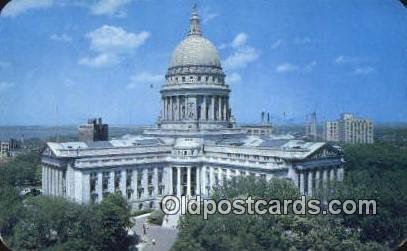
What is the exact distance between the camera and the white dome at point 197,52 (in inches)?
2378

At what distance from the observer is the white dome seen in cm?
6041

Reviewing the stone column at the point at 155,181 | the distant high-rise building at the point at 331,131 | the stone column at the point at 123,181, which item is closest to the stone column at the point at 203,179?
the stone column at the point at 155,181

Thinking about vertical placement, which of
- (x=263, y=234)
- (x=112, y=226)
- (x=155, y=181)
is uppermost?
(x=263, y=234)

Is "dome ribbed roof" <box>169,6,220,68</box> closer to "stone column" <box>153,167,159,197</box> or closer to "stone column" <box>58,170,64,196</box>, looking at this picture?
"stone column" <box>153,167,159,197</box>

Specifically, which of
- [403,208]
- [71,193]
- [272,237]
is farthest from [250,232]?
[71,193]

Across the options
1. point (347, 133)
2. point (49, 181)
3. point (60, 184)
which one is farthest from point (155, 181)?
point (347, 133)

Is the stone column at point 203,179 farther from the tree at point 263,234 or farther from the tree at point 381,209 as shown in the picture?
the tree at point 263,234

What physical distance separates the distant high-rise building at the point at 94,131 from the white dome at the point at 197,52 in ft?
44.5

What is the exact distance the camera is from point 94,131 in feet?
174

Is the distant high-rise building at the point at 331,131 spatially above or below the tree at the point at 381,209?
above

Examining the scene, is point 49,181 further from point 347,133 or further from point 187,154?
point 347,133

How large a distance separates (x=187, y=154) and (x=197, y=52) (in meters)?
14.6

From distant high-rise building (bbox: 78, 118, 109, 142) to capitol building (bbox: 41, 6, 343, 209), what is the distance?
204 cm

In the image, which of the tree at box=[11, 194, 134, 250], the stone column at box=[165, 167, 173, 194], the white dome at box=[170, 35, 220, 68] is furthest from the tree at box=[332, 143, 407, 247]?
the white dome at box=[170, 35, 220, 68]
